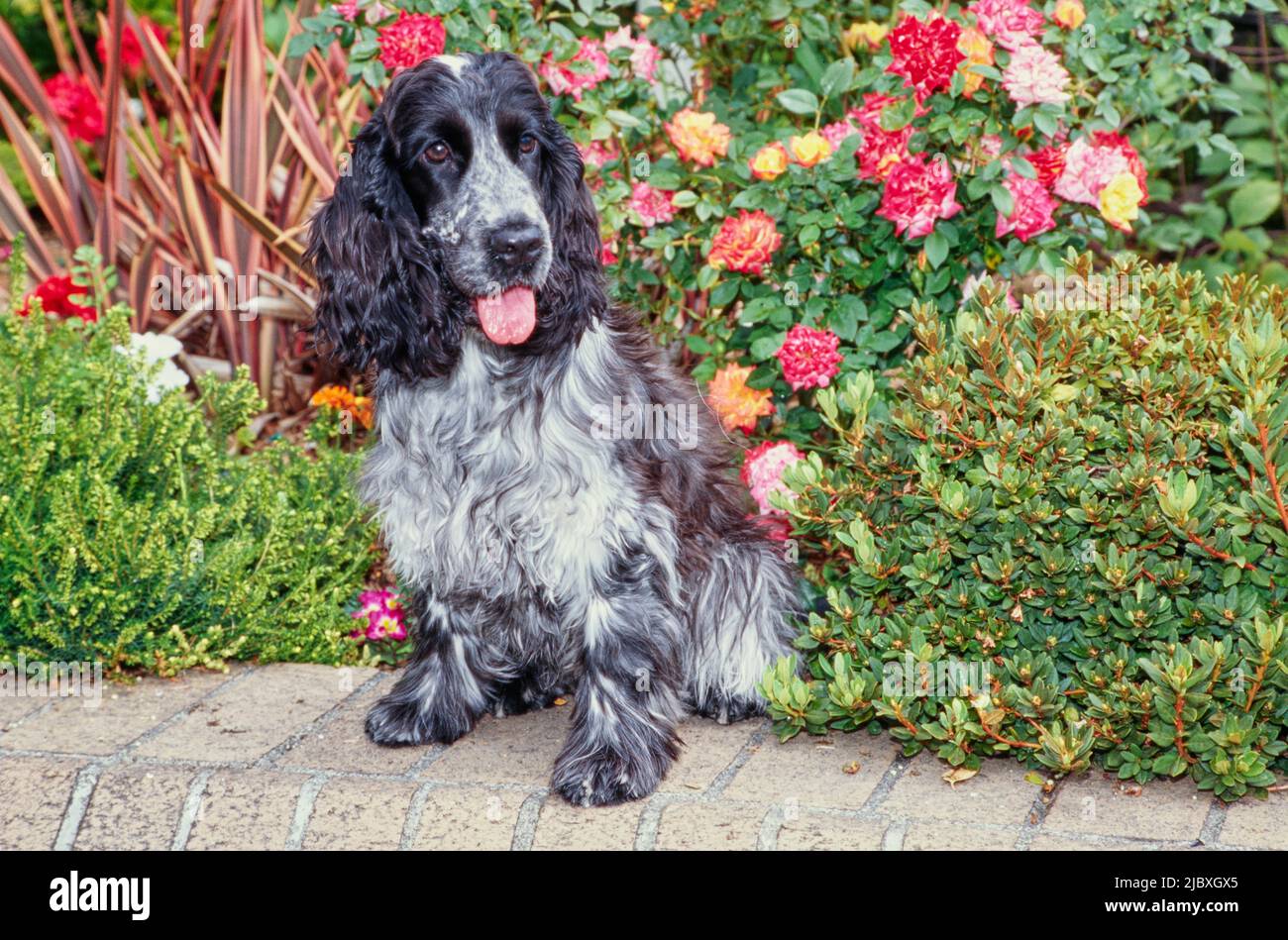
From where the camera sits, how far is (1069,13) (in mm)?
4320

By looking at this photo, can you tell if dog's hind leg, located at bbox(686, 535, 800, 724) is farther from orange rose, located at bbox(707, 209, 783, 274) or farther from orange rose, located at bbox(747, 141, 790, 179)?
orange rose, located at bbox(747, 141, 790, 179)

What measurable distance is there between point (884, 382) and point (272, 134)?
2857 mm

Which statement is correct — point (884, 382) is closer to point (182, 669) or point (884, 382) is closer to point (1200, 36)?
point (1200, 36)

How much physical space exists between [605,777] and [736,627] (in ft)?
2.29

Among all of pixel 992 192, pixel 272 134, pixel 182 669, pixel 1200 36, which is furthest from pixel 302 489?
pixel 1200 36

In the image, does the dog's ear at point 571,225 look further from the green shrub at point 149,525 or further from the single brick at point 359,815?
the green shrub at point 149,525

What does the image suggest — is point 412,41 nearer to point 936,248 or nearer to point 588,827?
point 936,248

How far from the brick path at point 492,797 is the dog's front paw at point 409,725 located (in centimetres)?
3

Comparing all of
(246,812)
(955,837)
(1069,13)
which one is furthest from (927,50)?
(246,812)

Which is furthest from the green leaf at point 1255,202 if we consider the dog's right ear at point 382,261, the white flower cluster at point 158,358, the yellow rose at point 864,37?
the white flower cluster at point 158,358

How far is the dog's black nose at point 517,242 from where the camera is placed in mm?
3291

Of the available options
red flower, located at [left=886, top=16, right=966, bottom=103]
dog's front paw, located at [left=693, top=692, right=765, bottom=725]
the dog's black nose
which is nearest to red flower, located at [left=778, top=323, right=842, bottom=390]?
red flower, located at [left=886, top=16, right=966, bottom=103]

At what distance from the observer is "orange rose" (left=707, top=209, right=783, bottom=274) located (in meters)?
4.39

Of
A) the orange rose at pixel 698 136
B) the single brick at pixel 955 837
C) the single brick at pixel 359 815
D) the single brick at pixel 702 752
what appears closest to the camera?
the single brick at pixel 955 837
